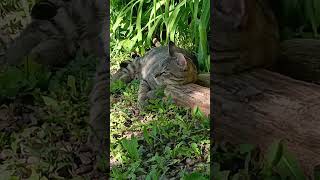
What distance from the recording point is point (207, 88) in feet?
10.2

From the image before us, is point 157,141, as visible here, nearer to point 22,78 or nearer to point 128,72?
point 22,78

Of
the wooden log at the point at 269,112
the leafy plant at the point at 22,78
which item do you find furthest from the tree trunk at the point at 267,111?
the leafy plant at the point at 22,78

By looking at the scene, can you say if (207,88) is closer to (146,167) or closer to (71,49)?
(146,167)

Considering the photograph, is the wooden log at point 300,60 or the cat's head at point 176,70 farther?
the cat's head at point 176,70

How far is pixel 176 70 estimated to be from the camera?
3191 mm

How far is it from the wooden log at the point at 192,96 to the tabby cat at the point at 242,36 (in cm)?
127

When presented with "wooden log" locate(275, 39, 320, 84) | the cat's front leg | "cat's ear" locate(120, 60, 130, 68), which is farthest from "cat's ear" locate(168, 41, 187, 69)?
"wooden log" locate(275, 39, 320, 84)

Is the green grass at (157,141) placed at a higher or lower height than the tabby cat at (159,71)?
lower

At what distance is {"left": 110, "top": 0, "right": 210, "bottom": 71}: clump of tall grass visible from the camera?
335cm

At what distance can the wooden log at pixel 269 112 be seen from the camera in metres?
1.49

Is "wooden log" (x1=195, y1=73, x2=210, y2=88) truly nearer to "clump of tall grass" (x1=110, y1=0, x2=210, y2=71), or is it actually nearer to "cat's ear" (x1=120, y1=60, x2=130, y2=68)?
"clump of tall grass" (x1=110, y1=0, x2=210, y2=71)

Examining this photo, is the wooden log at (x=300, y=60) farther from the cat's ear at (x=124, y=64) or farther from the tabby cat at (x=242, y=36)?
the cat's ear at (x=124, y=64)

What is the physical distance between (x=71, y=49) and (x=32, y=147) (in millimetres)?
384

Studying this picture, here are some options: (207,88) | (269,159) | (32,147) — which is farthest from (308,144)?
(207,88)
